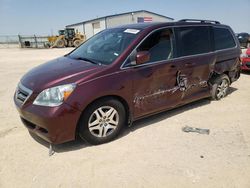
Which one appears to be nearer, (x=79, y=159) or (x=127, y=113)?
(x=79, y=159)

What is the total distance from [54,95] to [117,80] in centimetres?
90

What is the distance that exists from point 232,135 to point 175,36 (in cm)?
191

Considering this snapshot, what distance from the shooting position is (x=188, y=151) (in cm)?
328

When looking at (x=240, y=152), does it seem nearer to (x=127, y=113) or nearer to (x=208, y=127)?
(x=208, y=127)

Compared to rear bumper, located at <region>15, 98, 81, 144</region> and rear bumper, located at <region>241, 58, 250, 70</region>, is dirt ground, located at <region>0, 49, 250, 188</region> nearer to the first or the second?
rear bumper, located at <region>15, 98, 81, 144</region>

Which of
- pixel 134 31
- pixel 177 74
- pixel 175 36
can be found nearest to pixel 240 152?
pixel 177 74

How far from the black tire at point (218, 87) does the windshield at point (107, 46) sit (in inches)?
92.1

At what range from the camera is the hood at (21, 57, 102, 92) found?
3135 millimetres

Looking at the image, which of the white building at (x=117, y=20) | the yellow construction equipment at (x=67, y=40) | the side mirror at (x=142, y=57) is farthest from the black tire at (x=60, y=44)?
the side mirror at (x=142, y=57)

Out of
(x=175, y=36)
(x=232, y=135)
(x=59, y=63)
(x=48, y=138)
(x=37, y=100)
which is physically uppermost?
(x=175, y=36)

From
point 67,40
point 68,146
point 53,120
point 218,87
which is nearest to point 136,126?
point 68,146

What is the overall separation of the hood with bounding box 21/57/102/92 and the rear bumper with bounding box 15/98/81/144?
0.30 meters

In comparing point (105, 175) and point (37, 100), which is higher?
point (37, 100)

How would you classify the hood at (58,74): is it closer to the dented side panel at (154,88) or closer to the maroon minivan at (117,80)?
the maroon minivan at (117,80)
